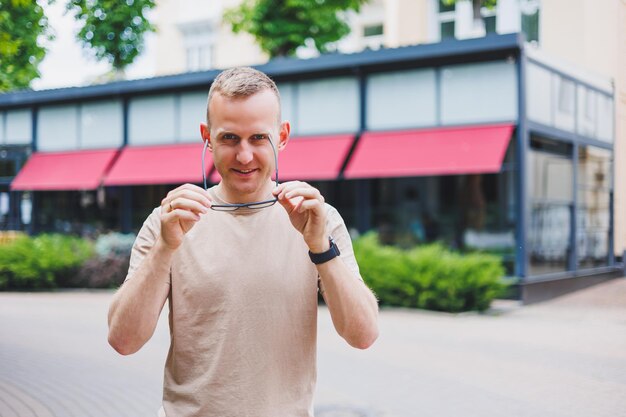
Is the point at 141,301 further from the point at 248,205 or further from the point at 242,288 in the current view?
the point at 248,205

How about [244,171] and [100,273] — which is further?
[100,273]

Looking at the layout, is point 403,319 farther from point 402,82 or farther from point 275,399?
point 275,399

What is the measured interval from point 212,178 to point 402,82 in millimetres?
5296

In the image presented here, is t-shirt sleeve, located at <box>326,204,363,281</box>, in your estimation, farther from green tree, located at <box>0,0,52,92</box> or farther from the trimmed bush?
the trimmed bush

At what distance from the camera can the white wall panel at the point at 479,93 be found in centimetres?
1519

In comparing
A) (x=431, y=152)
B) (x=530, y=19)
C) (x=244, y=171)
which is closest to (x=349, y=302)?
(x=244, y=171)

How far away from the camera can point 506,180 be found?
1655cm

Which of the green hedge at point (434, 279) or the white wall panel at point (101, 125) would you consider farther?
the white wall panel at point (101, 125)

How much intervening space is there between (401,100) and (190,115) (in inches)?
235

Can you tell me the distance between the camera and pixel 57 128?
22312 mm

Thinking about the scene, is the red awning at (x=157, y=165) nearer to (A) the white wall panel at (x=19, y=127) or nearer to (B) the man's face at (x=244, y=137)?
(A) the white wall panel at (x=19, y=127)

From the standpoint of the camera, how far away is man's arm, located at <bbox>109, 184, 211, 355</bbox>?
5.76 ft

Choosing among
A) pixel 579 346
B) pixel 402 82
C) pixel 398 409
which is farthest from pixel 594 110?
pixel 398 409

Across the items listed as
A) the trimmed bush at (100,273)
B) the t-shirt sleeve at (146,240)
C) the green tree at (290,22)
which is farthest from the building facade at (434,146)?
the t-shirt sleeve at (146,240)
